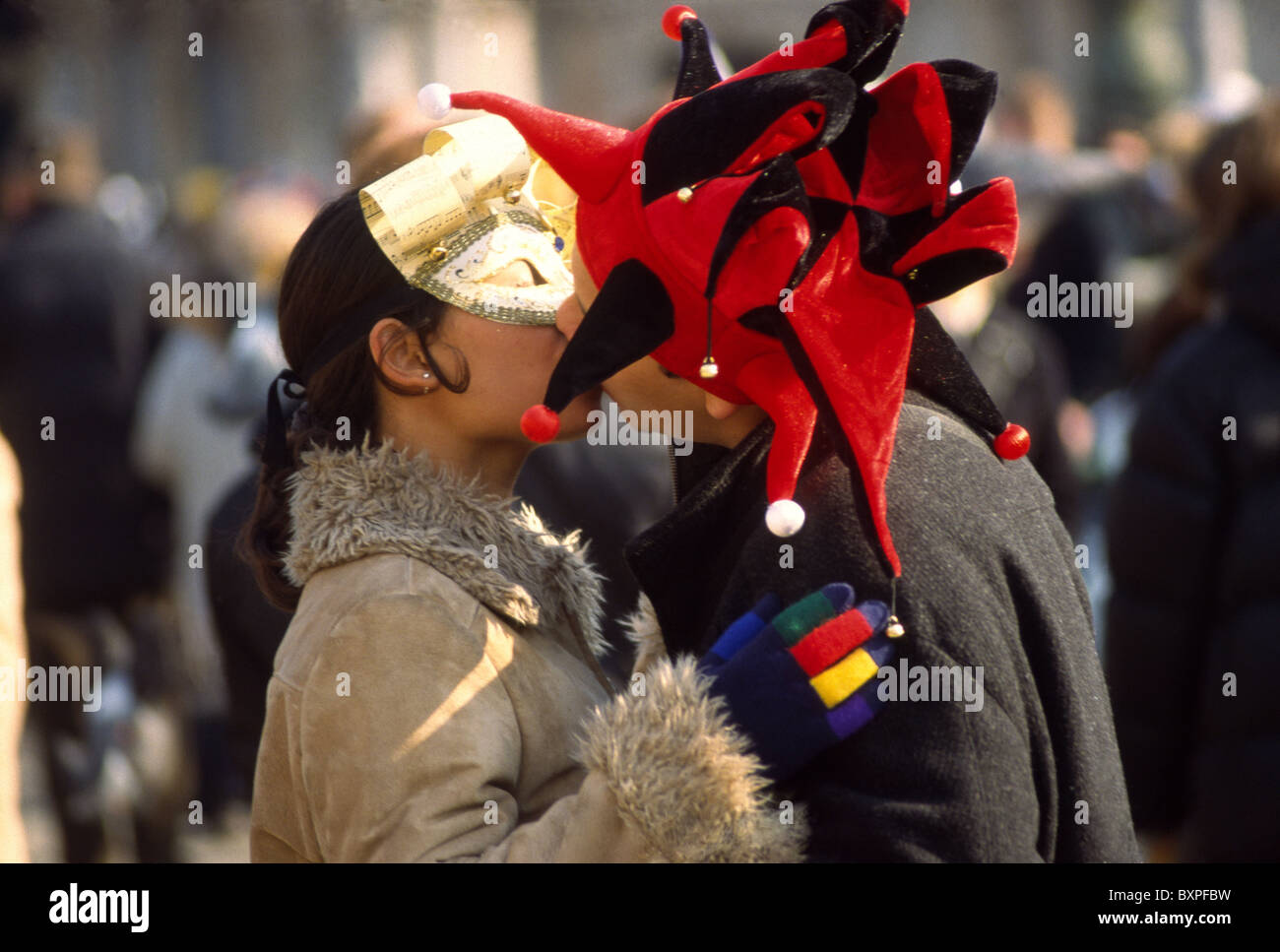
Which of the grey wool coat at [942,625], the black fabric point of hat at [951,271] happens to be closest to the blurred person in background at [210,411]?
the grey wool coat at [942,625]

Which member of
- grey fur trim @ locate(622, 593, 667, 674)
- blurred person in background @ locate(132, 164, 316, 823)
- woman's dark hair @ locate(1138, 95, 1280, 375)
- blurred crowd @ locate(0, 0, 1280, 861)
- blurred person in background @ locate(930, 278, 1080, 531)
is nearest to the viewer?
grey fur trim @ locate(622, 593, 667, 674)

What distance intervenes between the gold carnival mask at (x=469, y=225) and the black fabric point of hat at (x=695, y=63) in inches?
12.0

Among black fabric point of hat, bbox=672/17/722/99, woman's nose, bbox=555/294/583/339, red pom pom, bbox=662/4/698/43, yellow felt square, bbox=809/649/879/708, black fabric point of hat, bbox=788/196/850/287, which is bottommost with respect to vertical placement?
yellow felt square, bbox=809/649/879/708

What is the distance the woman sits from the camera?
6.09ft

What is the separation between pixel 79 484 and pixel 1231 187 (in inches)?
150

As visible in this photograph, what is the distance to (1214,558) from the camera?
11.7ft

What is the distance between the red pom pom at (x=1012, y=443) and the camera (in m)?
2.01

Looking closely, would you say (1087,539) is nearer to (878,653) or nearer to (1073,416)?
(1073,416)

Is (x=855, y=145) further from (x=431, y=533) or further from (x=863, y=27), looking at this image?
(x=431, y=533)

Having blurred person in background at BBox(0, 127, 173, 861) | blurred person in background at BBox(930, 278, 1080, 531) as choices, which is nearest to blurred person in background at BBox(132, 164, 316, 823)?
blurred person in background at BBox(0, 127, 173, 861)

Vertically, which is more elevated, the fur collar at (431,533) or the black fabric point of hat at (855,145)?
the black fabric point of hat at (855,145)

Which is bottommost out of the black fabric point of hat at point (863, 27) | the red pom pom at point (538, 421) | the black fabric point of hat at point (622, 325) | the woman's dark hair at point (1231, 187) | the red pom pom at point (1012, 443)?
the red pom pom at point (1012, 443)

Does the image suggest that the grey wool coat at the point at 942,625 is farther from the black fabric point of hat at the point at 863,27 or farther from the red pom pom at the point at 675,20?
the red pom pom at the point at 675,20

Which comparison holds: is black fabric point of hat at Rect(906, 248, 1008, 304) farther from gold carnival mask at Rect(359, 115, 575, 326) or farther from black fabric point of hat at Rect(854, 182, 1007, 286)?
gold carnival mask at Rect(359, 115, 575, 326)
